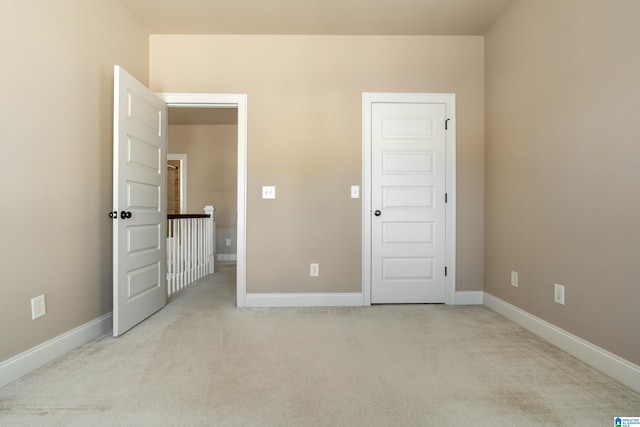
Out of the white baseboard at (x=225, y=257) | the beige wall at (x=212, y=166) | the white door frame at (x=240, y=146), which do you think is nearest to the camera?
the white door frame at (x=240, y=146)

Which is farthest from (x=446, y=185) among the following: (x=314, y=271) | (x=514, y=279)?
(x=314, y=271)

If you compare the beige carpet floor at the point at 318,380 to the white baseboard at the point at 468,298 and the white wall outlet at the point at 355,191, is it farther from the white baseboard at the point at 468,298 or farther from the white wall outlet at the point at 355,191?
the white wall outlet at the point at 355,191

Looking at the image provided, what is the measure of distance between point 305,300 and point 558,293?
200 cm

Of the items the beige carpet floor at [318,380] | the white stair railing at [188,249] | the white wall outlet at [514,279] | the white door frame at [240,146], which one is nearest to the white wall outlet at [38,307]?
the beige carpet floor at [318,380]

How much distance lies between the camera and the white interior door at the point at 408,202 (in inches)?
118

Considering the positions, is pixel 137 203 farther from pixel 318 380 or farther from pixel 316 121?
pixel 318 380

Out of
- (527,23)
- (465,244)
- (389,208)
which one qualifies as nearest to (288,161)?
(389,208)

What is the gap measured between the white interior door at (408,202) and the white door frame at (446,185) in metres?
0.04

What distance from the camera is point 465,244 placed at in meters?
3.00

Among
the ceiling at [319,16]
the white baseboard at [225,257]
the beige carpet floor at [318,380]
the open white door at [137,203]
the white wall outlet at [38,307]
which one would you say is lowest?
the beige carpet floor at [318,380]

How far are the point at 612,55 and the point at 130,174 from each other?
3.24 metres

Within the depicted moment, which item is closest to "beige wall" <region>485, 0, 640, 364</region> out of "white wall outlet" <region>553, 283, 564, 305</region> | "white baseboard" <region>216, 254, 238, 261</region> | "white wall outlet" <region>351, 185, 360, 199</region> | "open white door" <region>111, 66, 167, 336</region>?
"white wall outlet" <region>553, 283, 564, 305</region>

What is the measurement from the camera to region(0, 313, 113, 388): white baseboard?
5.30 ft

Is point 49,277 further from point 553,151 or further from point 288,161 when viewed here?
point 553,151
